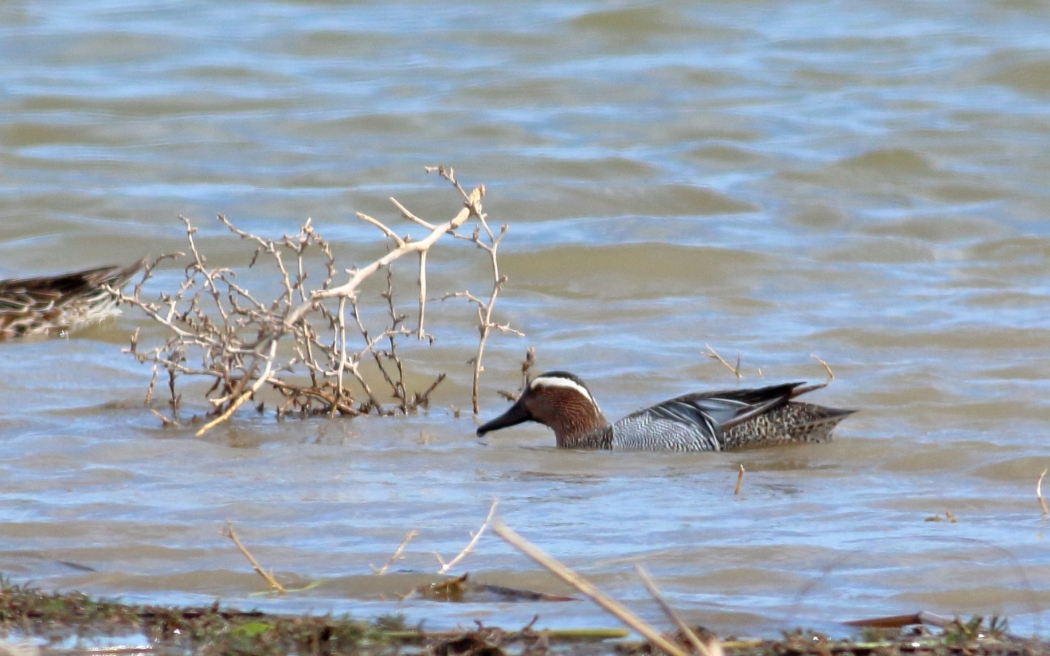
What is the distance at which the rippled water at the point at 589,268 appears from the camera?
5.34 metres

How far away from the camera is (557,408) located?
7.62 m

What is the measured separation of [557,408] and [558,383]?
0.11m

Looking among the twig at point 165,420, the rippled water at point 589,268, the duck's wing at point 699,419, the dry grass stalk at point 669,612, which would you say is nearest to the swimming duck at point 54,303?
the rippled water at point 589,268

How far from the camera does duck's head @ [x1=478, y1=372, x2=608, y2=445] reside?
24.9ft

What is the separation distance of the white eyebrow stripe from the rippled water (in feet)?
1.07

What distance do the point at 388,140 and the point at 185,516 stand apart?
10529mm

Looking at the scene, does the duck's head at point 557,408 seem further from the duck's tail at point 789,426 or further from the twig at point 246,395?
the twig at point 246,395

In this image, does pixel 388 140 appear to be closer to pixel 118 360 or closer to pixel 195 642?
pixel 118 360

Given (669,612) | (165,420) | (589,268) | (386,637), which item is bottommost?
(165,420)

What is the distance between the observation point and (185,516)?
19.4 ft

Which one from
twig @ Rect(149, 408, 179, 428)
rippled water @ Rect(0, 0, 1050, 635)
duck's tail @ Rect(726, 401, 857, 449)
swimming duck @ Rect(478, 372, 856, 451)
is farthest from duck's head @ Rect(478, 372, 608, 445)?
twig @ Rect(149, 408, 179, 428)

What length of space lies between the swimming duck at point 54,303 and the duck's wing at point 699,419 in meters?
4.10

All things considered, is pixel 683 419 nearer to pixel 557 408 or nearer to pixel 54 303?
pixel 557 408

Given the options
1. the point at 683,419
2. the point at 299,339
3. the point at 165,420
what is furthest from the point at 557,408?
the point at 165,420
